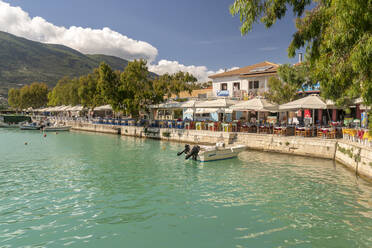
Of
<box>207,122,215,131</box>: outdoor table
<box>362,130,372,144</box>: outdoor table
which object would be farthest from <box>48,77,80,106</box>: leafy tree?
<box>362,130,372,144</box>: outdoor table

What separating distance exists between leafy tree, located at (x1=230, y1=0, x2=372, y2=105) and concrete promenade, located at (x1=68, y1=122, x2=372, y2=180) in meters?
8.23

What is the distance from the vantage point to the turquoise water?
21.5ft

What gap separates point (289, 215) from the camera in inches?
317

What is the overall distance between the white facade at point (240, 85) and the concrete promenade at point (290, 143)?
394 inches

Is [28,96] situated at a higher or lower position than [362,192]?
higher

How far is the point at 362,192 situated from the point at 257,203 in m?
5.08

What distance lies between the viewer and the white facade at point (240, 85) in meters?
32.3

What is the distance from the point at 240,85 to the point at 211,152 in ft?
70.0

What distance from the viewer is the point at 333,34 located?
18.7ft

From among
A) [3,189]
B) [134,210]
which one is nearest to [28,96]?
[3,189]

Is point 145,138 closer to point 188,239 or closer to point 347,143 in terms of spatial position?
point 347,143

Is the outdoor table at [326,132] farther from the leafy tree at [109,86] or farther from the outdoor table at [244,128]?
the leafy tree at [109,86]

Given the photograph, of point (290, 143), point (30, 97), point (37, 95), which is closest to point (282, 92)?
point (290, 143)

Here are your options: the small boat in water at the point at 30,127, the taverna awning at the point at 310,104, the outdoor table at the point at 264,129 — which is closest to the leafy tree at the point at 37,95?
the small boat in water at the point at 30,127
